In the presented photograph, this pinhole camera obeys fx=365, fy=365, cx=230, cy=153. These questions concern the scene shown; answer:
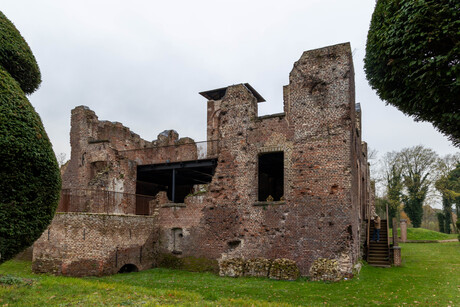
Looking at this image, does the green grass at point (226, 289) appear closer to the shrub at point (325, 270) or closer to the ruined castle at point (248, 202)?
the shrub at point (325, 270)

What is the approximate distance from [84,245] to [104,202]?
309cm

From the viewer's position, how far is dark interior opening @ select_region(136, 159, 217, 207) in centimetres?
1979

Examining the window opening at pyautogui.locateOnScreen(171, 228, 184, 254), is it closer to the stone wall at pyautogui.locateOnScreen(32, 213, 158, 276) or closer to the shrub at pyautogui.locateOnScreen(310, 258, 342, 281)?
the stone wall at pyautogui.locateOnScreen(32, 213, 158, 276)

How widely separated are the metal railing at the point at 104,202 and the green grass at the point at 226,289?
299cm

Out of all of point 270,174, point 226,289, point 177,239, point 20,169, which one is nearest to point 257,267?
point 226,289

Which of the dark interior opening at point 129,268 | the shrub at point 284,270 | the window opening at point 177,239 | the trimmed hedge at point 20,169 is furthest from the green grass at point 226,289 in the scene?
the trimmed hedge at point 20,169

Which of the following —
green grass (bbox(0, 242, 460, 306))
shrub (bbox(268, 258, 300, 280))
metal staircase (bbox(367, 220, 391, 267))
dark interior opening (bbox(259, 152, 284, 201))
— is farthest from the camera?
dark interior opening (bbox(259, 152, 284, 201))

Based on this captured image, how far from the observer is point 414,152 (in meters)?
40.9

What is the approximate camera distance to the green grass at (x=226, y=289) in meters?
10.1

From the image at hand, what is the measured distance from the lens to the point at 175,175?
21.4 meters

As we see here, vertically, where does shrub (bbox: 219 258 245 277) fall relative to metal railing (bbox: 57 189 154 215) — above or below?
below

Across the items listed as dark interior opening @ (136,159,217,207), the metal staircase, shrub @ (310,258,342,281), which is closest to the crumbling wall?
shrub @ (310,258,342,281)

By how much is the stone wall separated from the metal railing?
0.78 metres

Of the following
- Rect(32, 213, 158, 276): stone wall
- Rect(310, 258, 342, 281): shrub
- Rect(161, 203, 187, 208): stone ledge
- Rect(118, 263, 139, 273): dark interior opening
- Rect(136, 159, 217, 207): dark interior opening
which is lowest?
Rect(118, 263, 139, 273): dark interior opening
